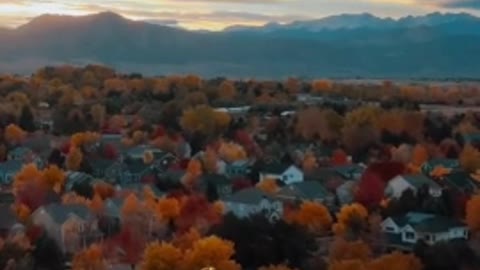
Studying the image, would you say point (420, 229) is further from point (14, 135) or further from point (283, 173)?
point (14, 135)

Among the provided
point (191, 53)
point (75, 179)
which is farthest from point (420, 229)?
point (191, 53)

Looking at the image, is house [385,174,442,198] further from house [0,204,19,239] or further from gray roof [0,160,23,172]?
gray roof [0,160,23,172]

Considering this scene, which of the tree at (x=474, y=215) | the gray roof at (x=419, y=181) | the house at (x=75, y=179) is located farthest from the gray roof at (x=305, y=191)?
the house at (x=75, y=179)

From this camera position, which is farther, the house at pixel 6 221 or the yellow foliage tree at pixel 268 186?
the yellow foliage tree at pixel 268 186

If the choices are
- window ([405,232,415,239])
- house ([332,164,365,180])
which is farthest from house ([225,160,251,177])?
window ([405,232,415,239])

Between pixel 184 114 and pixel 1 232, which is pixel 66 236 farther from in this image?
pixel 184 114

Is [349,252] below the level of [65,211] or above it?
above

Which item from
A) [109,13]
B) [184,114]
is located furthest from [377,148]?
[109,13]

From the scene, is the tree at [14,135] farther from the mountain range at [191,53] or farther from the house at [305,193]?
the mountain range at [191,53]
